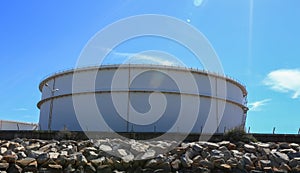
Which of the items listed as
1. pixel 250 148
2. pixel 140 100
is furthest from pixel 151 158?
pixel 140 100

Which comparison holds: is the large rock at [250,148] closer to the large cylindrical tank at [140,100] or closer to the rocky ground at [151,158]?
the rocky ground at [151,158]

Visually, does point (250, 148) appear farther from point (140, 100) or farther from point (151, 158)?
point (140, 100)

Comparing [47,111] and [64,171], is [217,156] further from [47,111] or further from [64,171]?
[47,111]

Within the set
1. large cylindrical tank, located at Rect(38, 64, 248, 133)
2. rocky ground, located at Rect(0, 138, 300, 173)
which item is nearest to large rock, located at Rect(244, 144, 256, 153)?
rocky ground, located at Rect(0, 138, 300, 173)

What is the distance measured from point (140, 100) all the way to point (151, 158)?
12.4m

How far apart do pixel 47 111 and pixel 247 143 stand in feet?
61.9

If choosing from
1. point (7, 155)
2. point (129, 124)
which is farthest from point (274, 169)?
point (129, 124)

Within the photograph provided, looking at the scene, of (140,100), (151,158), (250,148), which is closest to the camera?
(151,158)

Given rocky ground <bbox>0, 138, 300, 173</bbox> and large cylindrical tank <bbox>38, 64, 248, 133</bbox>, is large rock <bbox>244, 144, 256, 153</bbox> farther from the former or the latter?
large cylindrical tank <bbox>38, 64, 248, 133</bbox>

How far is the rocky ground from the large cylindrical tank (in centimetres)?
1056

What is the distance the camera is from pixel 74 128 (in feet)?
81.5

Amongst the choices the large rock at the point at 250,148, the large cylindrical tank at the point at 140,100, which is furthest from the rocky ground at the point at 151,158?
the large cylindrical tank at the point at 140,100

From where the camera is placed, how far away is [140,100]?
23.8m

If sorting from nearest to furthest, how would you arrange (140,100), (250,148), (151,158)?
(151,158), (250,148), (140,100)
